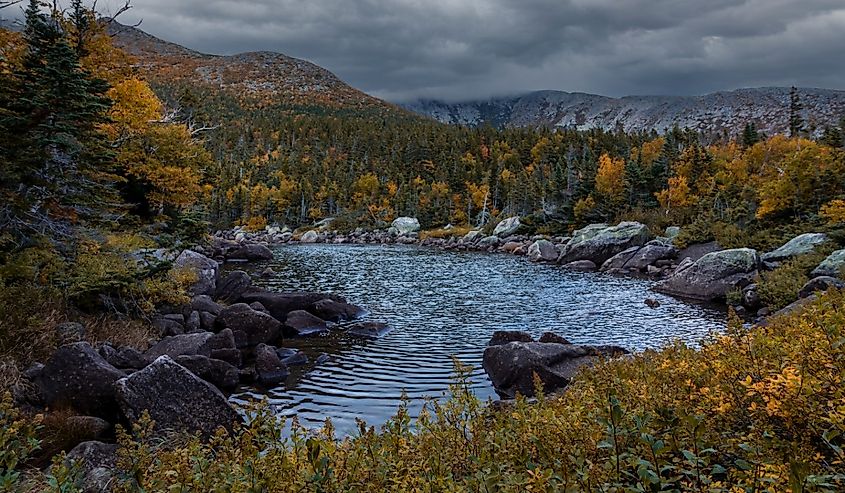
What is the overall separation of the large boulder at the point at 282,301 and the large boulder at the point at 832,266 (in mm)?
23340

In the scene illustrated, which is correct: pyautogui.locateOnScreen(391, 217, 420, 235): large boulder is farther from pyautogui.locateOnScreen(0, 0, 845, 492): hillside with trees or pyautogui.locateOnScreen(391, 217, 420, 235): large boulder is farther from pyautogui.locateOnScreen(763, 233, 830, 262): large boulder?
pyautogui.locateOnScreen(763, 233, 830, 262): large boulder

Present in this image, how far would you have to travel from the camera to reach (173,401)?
1066 cm

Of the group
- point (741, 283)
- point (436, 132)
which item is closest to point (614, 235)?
point (741, 283)

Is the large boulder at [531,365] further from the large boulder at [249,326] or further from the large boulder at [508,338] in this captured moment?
the large boulder at [249,326]

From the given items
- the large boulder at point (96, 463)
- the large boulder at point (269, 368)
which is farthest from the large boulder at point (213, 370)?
the large boulder at point (96, 463)

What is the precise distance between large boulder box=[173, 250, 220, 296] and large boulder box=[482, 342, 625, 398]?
16141 millimetres

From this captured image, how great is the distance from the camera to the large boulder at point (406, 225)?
310 ft

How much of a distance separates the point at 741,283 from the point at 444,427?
28.0 metres

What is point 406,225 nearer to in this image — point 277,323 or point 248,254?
point 248,254

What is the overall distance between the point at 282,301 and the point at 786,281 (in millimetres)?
23269

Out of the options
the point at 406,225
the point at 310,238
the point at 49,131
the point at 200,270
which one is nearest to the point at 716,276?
the point at 200,270

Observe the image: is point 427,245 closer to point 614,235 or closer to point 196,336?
point 614,235

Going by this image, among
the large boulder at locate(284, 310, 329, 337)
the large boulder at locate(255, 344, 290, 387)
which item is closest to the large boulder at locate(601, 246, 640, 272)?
the large boulder at locate(284, 310, 329, 337)

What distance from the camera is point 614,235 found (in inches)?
1944
